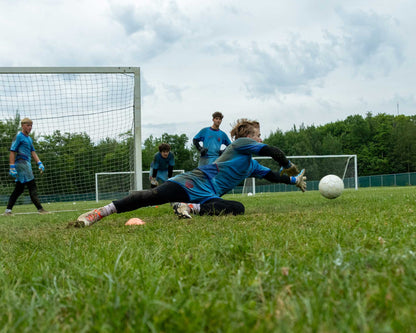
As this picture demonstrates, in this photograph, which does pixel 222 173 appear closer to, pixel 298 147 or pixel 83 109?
pixel 83 109

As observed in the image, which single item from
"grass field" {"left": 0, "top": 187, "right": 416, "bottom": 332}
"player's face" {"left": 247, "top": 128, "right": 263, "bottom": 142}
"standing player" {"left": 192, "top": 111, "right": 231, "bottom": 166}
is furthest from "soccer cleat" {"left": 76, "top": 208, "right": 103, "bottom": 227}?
"standing player" {"left": 192, "top": 111, "right": 231, "bottom": 166}

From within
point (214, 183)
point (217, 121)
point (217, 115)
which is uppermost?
point (217, 115)

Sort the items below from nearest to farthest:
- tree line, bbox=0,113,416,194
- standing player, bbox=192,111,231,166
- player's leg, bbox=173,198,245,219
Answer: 1. player's leg, bbox=173,198,245,219
2. standing player, bbox=192,111,231,166
3. tree line, bbox=0,113,416,194

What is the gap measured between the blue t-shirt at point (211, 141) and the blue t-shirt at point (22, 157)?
12.6 ft

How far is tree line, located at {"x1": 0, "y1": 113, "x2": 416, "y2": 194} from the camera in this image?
10.9 metres

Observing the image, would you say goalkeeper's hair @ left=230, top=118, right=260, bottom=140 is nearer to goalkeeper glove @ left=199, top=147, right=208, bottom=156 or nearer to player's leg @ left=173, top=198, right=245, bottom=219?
player's leg @ left=173, top=198, right=245, bottom=219

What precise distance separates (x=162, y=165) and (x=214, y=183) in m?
Result: 4.65

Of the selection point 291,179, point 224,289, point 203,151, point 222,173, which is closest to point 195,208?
point 222,173

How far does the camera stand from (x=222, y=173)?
208 inches

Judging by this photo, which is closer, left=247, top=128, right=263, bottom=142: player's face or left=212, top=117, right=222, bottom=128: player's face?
left=247, top=128, right=263, bottom=142: player's face

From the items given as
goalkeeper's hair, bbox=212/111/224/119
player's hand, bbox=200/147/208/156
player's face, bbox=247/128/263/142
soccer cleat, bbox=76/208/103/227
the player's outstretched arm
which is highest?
goalkeeper's hair, bbox=212/111/224/119

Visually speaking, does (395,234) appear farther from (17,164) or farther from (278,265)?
(17,164)

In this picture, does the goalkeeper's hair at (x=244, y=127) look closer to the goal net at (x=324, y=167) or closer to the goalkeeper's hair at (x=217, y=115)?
the goalkeeper's hair at (x=217, y=115)

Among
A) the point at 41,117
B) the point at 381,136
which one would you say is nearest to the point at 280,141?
the point at 381,136
